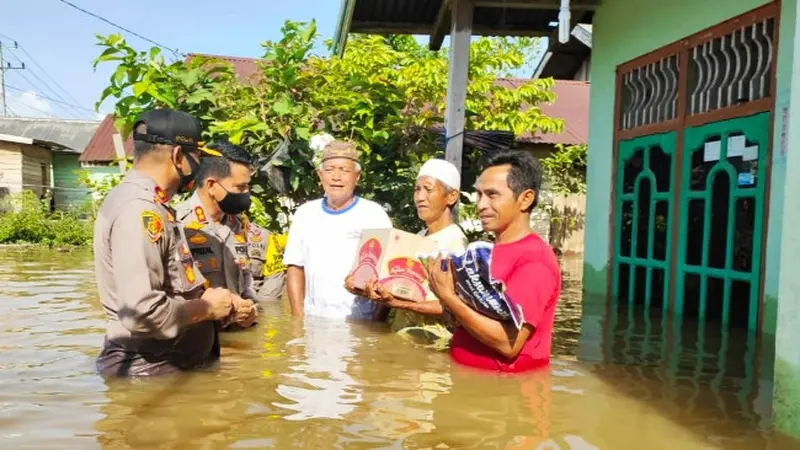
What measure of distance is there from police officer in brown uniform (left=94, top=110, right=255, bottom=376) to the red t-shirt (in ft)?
3.69

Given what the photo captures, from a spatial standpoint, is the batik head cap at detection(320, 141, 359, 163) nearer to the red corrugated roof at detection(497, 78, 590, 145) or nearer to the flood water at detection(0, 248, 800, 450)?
the flood water at detection(0, 248, 800, 450)

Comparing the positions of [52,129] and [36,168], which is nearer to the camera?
[36,168]

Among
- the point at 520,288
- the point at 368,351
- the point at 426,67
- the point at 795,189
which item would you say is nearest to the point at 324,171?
the point at 368,351

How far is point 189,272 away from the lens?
2982 millimetres

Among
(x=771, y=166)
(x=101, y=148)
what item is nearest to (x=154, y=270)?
(x=771, y=166)

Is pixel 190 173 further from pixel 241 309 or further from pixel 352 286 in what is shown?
pixel 352 286

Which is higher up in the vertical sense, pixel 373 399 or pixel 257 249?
pixel 257 249

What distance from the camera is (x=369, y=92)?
642cm

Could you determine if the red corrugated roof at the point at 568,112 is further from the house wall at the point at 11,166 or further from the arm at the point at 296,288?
the house wall at the point at 11,166

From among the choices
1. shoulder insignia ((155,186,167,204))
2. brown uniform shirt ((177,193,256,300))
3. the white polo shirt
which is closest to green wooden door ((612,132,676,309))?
the white polo shirt

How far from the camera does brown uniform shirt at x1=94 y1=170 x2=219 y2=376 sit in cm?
262

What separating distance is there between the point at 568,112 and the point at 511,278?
1522cm

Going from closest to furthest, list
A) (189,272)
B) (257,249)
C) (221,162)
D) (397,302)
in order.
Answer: (189,272) < (397,302) < (221,162) < (257,249)

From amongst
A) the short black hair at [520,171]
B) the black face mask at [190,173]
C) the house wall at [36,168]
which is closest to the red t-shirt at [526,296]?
the short black hair at [520,171]
